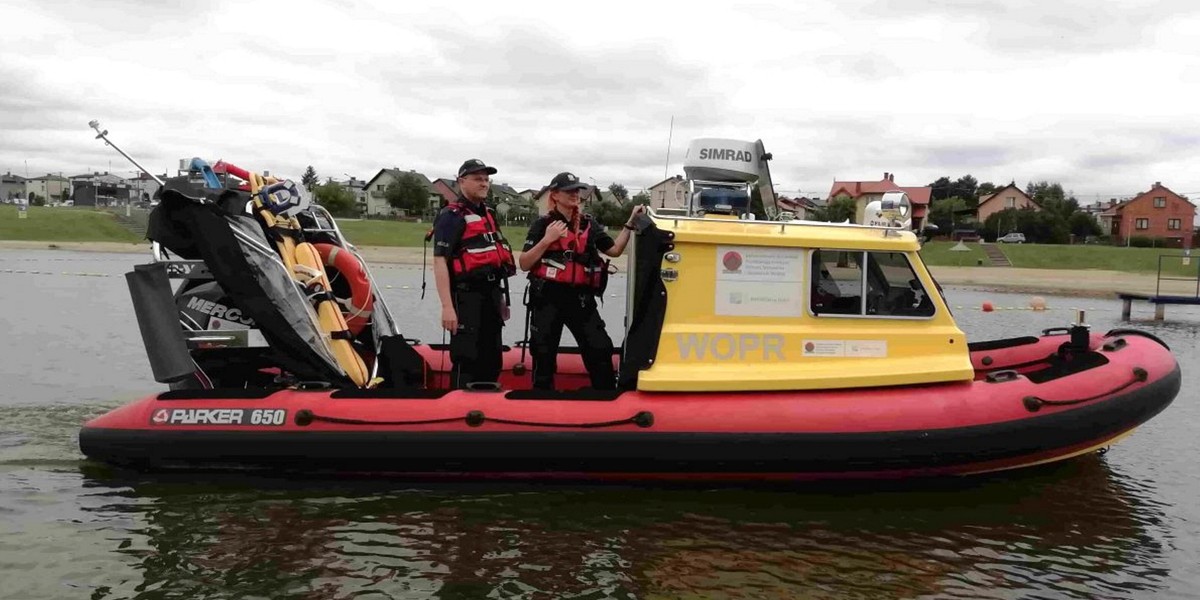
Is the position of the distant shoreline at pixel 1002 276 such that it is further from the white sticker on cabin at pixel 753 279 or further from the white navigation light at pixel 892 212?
the white sticker on cabin at pixel 753 279

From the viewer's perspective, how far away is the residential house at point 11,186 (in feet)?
389

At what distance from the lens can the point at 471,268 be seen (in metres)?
5.62

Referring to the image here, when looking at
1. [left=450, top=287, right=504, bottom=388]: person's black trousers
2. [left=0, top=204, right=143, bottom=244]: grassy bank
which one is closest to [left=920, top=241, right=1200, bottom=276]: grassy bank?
[left=450, top=287, right=504, bottom=388]: person's black trousers

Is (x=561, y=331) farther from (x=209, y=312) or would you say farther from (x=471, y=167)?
(x=209, y=312)

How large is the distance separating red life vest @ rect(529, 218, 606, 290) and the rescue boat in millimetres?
305

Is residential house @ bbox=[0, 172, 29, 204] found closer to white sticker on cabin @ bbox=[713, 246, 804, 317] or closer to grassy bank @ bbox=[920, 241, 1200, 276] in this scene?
grassy bank @ bbox=[920, 241, 1200, 276]

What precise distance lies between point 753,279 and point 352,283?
285 cm

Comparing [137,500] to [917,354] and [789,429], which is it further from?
[917,354]

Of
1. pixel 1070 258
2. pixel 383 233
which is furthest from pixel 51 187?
pixel 1070 258

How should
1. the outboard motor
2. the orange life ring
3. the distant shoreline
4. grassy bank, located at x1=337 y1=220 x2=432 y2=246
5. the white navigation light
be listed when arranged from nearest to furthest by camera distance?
1. the white navigation light
2. the outboard motor
3. the orange life ring
4. the distant shoreline
5. grassy bank, located at x1=337 y1=220 x2=432 y2=246

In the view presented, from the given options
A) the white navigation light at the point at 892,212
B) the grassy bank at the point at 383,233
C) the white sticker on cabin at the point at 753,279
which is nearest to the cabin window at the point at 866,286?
the white sticker on cabin at the point at 753,279

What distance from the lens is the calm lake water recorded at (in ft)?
14.3

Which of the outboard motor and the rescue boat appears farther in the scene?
the outboard motor

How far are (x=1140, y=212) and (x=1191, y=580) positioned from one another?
69.1 meters
